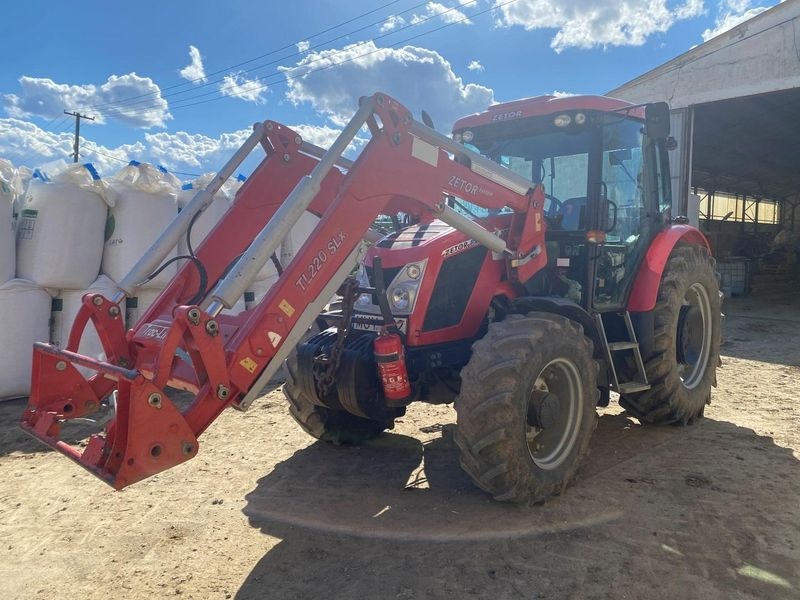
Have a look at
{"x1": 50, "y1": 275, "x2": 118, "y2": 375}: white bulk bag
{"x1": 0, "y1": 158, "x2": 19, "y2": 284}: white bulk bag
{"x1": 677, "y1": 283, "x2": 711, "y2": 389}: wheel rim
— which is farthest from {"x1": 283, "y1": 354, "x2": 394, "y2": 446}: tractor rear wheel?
{"x1": 0, "y1": 158, "x2": 19, "y2": 284}: white bulk bag

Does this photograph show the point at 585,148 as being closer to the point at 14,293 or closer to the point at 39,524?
the point at 39,524

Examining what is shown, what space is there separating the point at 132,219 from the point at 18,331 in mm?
1632

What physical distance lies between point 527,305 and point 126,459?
7.95ft

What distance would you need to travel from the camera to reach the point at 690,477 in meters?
4.08

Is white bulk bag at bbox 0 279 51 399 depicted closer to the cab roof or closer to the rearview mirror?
the cab roof

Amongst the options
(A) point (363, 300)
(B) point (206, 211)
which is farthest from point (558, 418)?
(B) point (206, 211)

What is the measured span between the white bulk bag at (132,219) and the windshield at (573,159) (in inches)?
157

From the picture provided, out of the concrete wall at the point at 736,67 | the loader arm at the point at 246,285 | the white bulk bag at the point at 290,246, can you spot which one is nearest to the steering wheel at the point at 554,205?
the loader arm at the point at 246,285

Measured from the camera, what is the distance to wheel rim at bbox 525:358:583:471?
3744 millimetres

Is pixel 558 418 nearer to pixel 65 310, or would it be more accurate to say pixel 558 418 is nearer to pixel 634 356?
pixel 634 356

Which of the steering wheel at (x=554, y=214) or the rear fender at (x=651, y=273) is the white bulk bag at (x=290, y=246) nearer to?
the steering wheel at (x=554, y=214)

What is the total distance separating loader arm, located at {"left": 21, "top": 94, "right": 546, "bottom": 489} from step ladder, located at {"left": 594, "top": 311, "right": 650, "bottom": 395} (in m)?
0.86

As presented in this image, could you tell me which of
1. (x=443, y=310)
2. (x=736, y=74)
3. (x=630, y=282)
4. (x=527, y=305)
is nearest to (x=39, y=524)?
(x=443, y=310)

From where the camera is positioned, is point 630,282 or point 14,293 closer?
point 630,282
